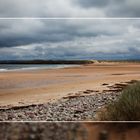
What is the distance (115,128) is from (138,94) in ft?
6.41

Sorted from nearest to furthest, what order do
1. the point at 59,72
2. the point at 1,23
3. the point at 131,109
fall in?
the point at 131,109
the point at 1,23
the point at 59,72

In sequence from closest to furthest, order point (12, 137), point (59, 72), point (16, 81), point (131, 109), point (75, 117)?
point (12, 137), point (131, 109), point (75, 117), point (16, 81), point (59, 72)

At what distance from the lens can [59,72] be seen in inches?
702

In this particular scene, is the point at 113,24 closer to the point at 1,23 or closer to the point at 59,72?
the point at 1,23

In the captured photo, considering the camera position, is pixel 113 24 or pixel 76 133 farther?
pixel 113 24

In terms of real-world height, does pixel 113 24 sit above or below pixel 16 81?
above

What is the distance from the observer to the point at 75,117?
509 centimetres

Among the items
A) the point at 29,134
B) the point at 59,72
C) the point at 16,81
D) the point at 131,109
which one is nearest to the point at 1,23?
the point at 131,109

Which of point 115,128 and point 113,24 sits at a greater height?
point 113,24

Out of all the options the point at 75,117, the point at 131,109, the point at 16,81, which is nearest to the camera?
the point at 131,109

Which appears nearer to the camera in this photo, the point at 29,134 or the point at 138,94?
the point at 29,134

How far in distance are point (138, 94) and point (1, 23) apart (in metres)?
1.66

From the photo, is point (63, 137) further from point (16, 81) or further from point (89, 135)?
point (16, 81)

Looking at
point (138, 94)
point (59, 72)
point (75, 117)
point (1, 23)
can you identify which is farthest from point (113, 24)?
point (59, 72)
